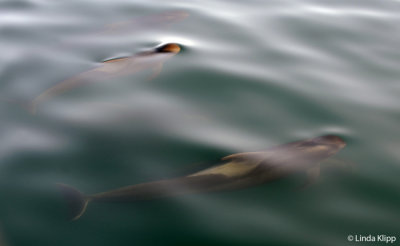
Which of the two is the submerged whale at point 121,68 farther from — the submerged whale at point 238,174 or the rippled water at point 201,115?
the submerged whale at point 238,174

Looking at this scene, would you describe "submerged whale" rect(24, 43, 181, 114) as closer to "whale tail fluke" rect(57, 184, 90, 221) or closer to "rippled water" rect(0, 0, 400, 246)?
"rippled water" rect(0, 0, 400, 246)

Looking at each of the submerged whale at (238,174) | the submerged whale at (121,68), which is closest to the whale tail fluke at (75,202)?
the submerged whale at (238,174)

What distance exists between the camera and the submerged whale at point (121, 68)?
3455 millimetres

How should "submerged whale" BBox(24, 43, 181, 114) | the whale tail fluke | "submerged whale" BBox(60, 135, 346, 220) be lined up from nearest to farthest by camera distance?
1. the whale tail fluke
2. "submerged whale" BBox(60, 135, 346, 220)
3. "submerged whale" BBox(24, 43, 181, 114)

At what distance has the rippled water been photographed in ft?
7.86

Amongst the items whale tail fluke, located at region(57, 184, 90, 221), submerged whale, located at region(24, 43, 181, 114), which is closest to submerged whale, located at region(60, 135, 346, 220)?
whale tail fluke, located at region(57, 184, 90, 221)

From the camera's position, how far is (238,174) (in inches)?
107

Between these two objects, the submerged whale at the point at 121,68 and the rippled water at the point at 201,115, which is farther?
the submerged whale at the point at 121,68

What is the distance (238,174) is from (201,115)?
0.66m

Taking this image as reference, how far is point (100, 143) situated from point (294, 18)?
8.99 ft

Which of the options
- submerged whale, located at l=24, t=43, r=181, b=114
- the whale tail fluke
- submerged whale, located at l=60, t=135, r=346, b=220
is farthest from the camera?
submerged whale, located at l=24, t=43, r=181, b=114

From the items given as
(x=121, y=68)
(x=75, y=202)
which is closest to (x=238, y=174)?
(x=75, y=202)

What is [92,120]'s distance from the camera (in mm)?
3104

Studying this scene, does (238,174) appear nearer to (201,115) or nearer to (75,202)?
(201,115)
